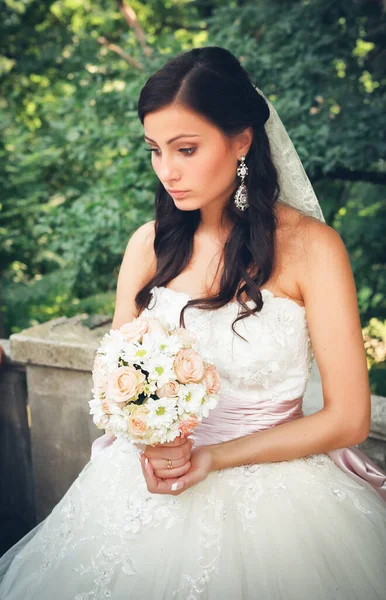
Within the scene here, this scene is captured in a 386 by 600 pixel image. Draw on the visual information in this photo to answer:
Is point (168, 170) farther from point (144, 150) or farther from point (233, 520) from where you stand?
point (144, 150)

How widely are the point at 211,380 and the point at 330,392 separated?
0.48m

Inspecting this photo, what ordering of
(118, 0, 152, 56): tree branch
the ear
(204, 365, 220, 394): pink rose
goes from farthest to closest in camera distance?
1. (118, 0, 152, 56): tree branch
2. the ear
3. (204, 365, 220, 394): pink rose

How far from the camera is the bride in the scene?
69.0 inches

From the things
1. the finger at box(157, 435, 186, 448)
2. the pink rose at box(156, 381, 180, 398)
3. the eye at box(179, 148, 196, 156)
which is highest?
the eye at box(179, 148, 196, 156)

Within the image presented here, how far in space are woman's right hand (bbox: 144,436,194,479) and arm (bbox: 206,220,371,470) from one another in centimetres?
16

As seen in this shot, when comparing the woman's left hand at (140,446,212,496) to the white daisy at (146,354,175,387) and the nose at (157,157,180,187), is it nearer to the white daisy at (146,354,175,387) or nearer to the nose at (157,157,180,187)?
the white daisy at (146,354,175,387)

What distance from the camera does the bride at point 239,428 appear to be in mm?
1753

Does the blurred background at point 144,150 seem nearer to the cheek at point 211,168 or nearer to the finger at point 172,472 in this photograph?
the cheek at point 211,168

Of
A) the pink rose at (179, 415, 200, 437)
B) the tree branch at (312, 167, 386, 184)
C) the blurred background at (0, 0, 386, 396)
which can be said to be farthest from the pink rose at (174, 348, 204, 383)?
the tree branch at (312, 167, 386, 184)

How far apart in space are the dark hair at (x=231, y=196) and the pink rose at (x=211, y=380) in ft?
1.32

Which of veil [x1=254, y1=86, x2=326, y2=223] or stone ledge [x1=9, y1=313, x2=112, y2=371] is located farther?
stone ledge [x1=9, y1=313, x2=112, y2=371]

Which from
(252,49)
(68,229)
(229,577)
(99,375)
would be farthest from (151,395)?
(252,49)

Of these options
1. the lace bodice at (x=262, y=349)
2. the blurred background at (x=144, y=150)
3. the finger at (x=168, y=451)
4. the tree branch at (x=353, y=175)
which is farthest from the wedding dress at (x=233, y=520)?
the tree branch at (x=353, y=175)

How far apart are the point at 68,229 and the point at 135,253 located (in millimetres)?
1118
